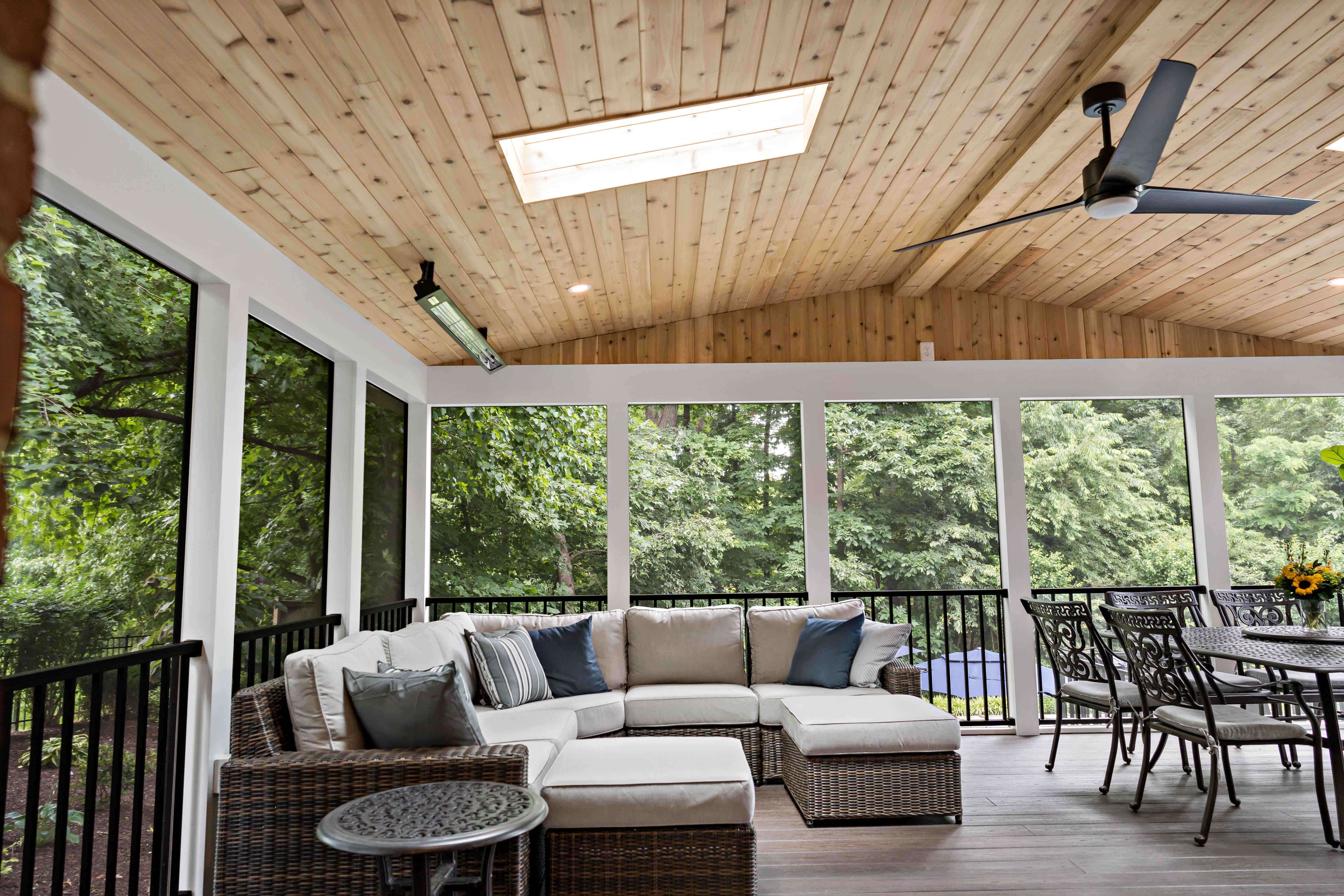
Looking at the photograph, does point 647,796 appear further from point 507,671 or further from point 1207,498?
point 1207,498

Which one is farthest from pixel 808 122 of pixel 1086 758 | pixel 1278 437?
pixel 1278 437

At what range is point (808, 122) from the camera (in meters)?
3.57

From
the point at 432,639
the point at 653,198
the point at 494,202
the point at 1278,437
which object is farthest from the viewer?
the point at 1278,437

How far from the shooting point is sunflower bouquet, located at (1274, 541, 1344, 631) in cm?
407

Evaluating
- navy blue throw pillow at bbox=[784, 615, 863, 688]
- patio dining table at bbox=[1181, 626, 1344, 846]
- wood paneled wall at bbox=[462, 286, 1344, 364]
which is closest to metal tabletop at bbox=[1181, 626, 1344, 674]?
patio dining table at bbox=[1181, 626, 1344, 846]

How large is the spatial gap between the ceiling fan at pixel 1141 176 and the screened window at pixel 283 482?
2.85m

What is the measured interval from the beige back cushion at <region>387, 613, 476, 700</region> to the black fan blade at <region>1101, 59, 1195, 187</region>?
124 inches

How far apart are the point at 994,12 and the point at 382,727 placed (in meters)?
3.27

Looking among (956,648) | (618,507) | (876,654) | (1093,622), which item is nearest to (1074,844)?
(876,654)

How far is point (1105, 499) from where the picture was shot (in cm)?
1041

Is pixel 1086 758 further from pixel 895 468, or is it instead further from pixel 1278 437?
pixel 1278 437

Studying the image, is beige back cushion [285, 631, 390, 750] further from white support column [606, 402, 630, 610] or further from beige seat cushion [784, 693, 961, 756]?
white support column [606, 402, 630, 610]

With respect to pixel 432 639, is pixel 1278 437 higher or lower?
higher

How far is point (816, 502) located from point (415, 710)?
135 inches
